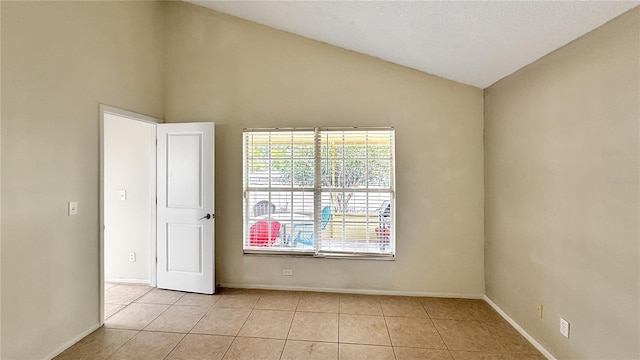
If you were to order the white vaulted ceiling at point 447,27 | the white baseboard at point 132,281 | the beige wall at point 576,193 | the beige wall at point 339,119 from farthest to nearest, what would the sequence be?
1. the white baseboard at point 132,281
2. the beige wall at point 339,119
3. the white vaulted ceiling at point 447,27
4. the beige wall at point 576,193

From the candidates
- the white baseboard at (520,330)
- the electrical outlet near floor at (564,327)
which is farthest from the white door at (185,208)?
the electrical outlet near floor at (564,327)

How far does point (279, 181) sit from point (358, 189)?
0.97 m

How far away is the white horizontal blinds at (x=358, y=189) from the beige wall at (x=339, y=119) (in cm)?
14

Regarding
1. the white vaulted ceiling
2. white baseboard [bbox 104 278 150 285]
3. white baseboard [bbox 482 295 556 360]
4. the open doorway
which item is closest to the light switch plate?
the open doorway

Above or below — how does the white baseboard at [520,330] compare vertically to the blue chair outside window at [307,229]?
below

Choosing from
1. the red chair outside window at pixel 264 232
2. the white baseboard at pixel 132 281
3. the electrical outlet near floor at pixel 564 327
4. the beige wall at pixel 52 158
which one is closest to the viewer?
the beige wall at pixel 52 158

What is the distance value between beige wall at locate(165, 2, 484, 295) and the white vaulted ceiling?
0.21m

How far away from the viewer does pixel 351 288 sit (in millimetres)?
3463

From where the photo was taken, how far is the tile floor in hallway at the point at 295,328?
2346 mm

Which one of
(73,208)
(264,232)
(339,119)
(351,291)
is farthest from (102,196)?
(351,291)

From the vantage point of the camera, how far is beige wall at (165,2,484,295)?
10.9 ft

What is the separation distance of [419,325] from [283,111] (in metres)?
2.73

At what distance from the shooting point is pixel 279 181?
3551 mm

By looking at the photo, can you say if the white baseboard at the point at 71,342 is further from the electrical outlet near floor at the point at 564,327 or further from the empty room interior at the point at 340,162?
the electrical outlet near floor at the point at 564,327
